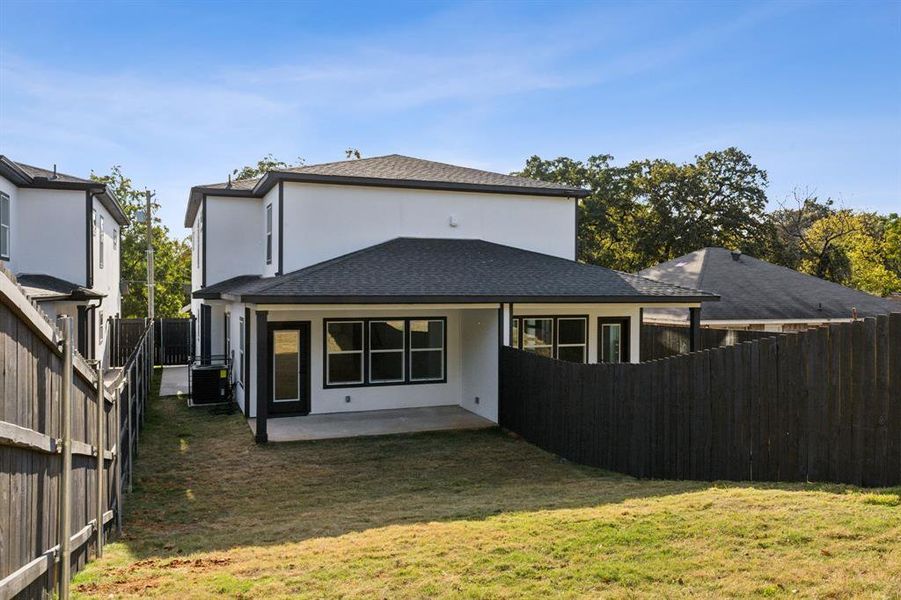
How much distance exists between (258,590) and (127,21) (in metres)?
12.0

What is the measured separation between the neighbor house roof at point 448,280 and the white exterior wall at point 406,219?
348 millimetres

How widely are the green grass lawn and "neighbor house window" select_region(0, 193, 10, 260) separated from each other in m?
8.38

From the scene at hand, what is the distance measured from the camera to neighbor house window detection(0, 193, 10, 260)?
14.1 metres

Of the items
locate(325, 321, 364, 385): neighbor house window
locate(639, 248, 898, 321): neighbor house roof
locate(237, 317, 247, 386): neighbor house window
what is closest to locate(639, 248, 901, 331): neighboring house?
locate(639, 248, 898, 321): neighbor house roof

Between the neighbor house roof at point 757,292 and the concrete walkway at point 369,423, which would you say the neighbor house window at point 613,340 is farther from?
the neighbor house roof at point 757,292

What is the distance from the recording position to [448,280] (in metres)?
13.2

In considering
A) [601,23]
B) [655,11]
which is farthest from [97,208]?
[655,11]

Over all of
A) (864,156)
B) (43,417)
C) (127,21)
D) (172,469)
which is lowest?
(172,469)

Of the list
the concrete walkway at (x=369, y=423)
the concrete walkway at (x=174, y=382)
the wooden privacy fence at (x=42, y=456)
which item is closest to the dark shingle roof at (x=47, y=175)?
the concrete walkway at (x=174, y=382)

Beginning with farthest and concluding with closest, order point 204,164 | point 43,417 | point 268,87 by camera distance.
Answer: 1. point 204,164
2. point 268,87
3. point 43,417

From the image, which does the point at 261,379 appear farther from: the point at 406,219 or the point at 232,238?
the point at 232,238

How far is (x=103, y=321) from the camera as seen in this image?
2002 cm

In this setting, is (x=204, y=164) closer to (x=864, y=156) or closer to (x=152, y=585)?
(x=152, y=585)

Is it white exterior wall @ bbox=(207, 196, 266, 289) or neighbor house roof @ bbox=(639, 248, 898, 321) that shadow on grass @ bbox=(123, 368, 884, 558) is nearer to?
white exterior wall @ bbox=(207, 196, 266, 289)
